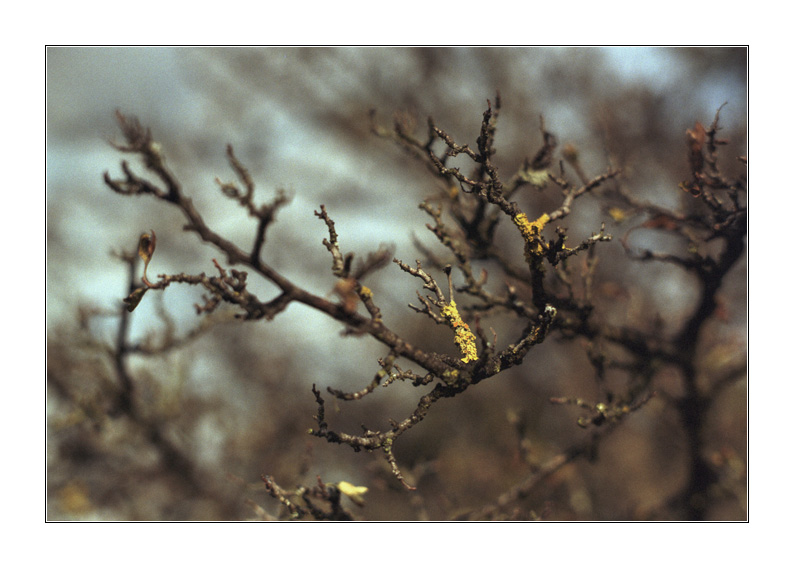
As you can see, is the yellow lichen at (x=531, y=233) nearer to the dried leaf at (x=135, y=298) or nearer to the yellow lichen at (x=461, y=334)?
the yellow lichen at (x=461, y=334)

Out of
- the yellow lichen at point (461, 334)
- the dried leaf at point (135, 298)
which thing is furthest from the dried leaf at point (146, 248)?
the yellow lichen at point (461, 334)

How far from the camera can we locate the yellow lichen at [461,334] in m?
1.42

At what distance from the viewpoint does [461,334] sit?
4.68 ft

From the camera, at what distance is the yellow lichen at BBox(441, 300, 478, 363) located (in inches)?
56.0

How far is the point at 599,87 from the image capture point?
5703 millimetres

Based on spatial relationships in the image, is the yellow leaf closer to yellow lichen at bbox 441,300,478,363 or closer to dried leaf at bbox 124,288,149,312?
yellow lichen at bbox 441,300,478,363

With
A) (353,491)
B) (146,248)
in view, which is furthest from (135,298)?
(353,491)

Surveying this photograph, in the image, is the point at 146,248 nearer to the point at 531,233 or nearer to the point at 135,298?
the point at 135,298

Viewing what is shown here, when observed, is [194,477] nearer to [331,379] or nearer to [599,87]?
[331,379]

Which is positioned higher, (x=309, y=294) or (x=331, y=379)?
(x=331, y=379)

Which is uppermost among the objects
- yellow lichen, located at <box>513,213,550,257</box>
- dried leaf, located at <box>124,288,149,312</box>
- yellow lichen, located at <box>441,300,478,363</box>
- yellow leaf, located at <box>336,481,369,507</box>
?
yellow lichen, located at <box>513,213,550,257</box>

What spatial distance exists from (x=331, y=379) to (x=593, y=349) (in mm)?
3878

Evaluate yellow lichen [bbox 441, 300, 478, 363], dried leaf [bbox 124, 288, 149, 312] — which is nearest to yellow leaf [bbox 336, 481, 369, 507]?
yellow lichen [bbox 441, 300, 478, 363]
